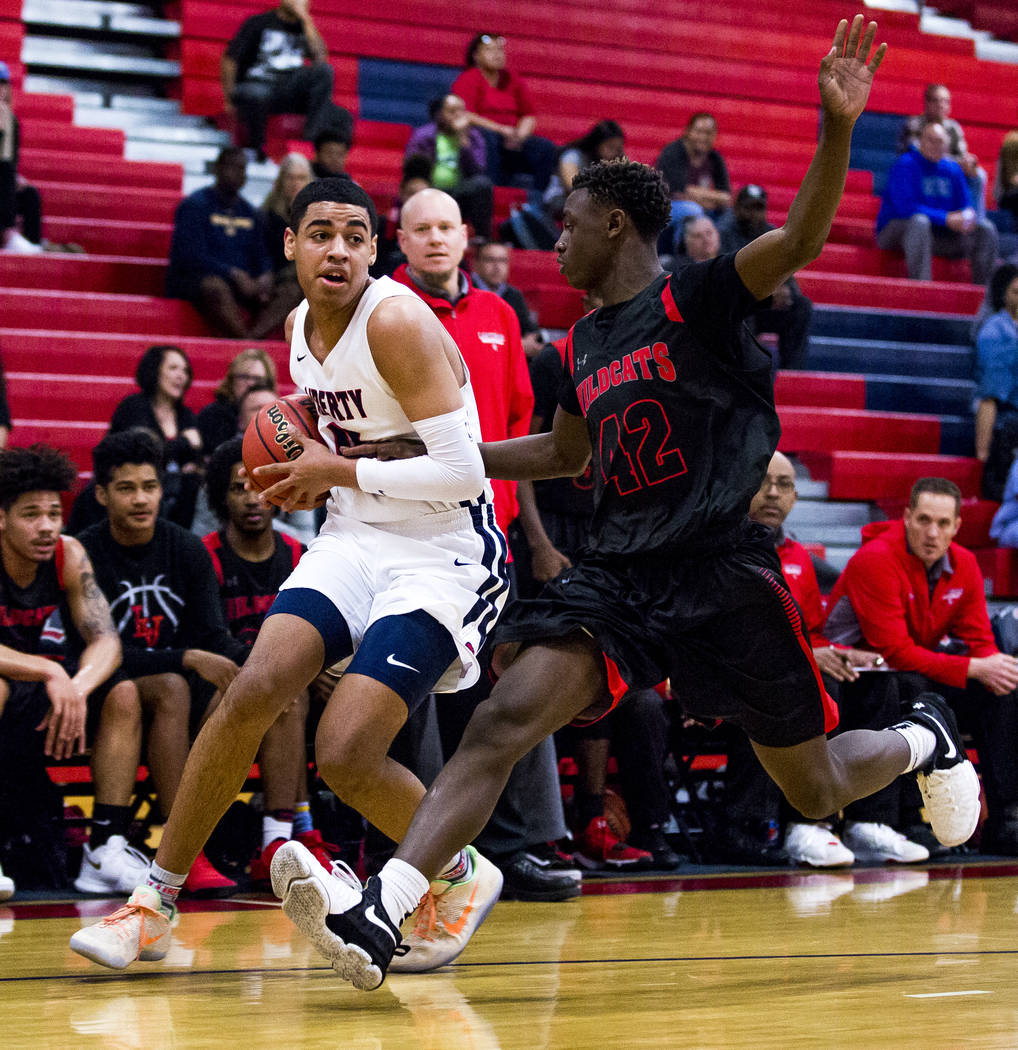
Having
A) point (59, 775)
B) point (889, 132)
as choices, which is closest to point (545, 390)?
point (59, 775)

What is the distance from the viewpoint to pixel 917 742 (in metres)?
4.19

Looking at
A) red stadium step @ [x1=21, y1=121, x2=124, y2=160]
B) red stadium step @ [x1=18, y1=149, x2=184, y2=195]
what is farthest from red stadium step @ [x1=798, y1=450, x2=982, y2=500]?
red stadium step @ [x1=21, y1=121, x2=124, y2=160]

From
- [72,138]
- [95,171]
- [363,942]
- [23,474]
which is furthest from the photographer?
[72,138]

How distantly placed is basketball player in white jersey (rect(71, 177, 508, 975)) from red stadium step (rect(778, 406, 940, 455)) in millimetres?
6320

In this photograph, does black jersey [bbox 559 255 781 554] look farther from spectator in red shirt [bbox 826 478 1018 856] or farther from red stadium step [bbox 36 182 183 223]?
red stadium step [bbox 36 182 183 223]

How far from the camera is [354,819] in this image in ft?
18.1

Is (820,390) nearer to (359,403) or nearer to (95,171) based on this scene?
(95,171)

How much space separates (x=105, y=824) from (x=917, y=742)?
2564 millimetres

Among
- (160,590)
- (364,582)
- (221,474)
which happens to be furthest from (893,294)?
(364,582)

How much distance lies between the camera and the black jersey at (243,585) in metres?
5.54

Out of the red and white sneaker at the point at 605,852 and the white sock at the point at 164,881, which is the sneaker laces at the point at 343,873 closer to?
the white sock at the point at 164,881

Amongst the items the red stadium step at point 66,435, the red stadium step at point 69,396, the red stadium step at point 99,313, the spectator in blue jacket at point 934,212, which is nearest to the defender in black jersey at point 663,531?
the red stadium step at point 66,435

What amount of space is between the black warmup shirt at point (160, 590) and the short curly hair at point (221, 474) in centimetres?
32

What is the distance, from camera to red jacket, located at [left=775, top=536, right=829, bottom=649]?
5938 mm
